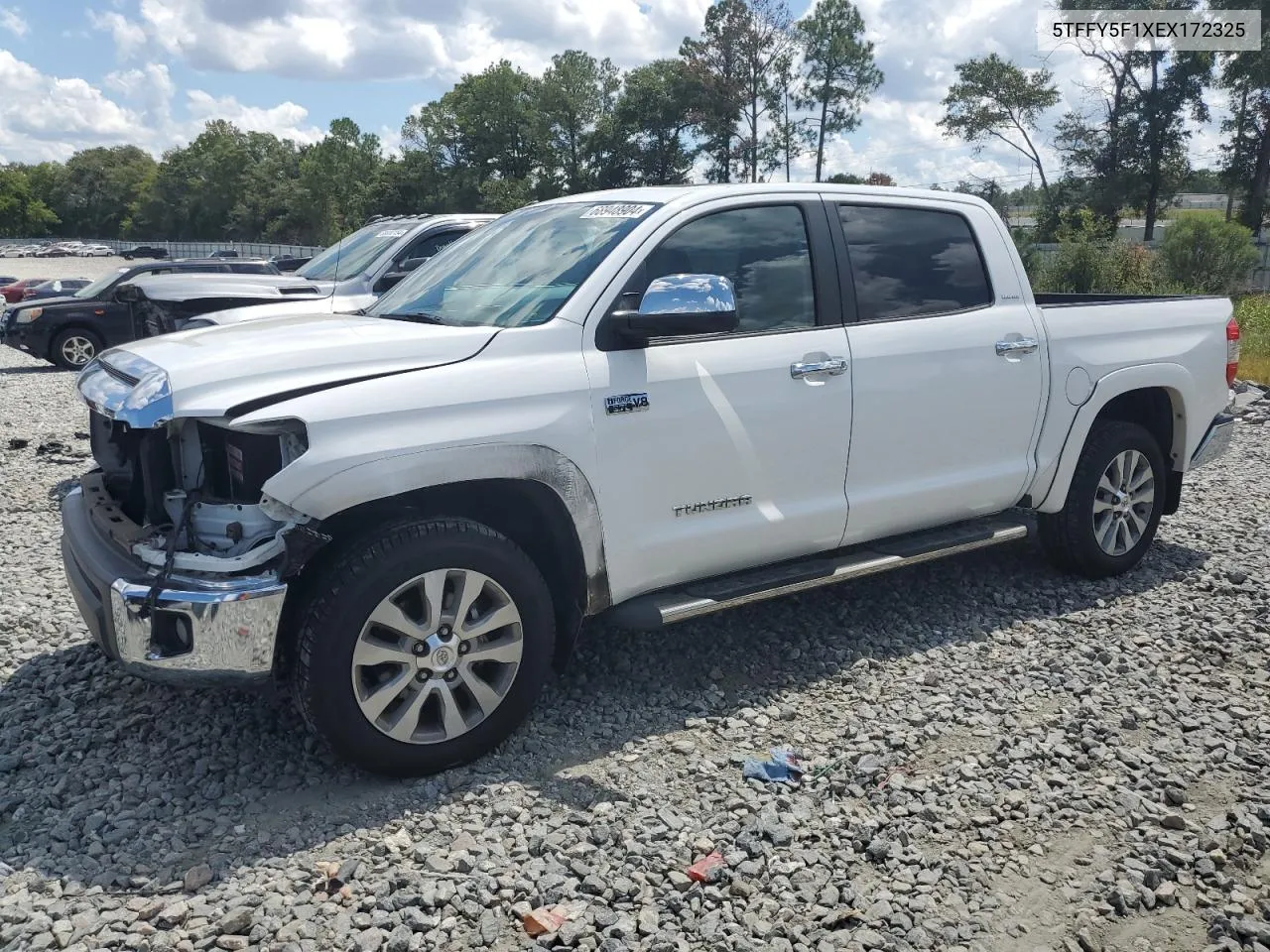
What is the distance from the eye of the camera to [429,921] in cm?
295

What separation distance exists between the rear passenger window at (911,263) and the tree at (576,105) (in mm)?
69371

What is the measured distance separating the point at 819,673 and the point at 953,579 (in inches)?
60.0

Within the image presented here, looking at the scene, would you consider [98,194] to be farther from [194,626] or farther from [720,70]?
[194,626]

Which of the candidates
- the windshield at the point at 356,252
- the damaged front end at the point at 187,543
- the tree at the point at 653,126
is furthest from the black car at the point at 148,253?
the damaged front end at the point at 187,543

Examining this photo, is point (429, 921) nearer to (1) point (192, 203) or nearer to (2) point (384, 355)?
(2) point (384, 355)

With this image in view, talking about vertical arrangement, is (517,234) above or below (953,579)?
above

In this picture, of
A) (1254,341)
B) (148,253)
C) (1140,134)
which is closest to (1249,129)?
(1140,134)

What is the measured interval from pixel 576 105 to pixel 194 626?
242 feet

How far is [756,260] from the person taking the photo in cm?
435

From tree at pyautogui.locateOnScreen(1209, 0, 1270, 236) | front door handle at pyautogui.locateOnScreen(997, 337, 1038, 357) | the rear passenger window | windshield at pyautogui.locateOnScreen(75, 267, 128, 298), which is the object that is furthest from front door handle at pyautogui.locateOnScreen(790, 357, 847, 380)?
tree at pyautogui.locateOnScreen(1209, 0, 1270, 236)

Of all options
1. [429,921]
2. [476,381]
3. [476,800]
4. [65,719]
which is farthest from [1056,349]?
[65,719]

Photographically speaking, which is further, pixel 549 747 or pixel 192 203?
pixel 192 203

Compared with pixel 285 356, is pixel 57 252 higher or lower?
higher

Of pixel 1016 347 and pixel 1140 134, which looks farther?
pixel 1140 134
